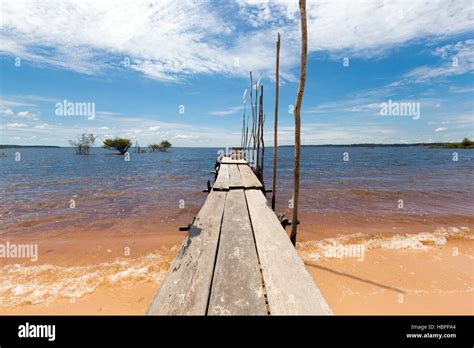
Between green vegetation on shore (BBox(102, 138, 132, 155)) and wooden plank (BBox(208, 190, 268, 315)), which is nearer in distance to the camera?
wooden plank (BBox(208, 190, 268, 315))

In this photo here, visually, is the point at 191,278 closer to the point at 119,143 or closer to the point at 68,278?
the point at 68,278

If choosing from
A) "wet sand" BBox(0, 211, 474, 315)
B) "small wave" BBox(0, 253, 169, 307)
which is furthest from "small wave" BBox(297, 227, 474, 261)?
"small wave" BBox(0, 253, 169, 307)

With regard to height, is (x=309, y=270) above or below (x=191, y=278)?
below

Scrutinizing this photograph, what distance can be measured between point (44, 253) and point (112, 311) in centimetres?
447

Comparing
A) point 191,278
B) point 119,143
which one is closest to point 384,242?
point 191,278

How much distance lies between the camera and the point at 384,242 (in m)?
8.17

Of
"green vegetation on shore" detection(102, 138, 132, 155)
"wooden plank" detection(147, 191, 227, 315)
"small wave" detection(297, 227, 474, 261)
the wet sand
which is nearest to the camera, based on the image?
"wooden plank" detection(147, 191, 227, 315)

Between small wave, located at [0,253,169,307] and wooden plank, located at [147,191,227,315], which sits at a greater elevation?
wooden plank, located at [147,191,227,315]

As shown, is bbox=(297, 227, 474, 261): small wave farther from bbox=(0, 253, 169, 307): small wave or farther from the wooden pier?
bbox=(0, 253, 169, 307): small wave

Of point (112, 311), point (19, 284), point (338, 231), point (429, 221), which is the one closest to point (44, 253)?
point (19, 284)

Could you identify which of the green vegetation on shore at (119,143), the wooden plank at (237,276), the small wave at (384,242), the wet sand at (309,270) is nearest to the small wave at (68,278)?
the wet sand at (309,270)

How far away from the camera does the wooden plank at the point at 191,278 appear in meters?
2.14

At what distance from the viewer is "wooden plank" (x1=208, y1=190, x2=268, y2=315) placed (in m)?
2.16

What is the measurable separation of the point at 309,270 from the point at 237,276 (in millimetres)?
4312
